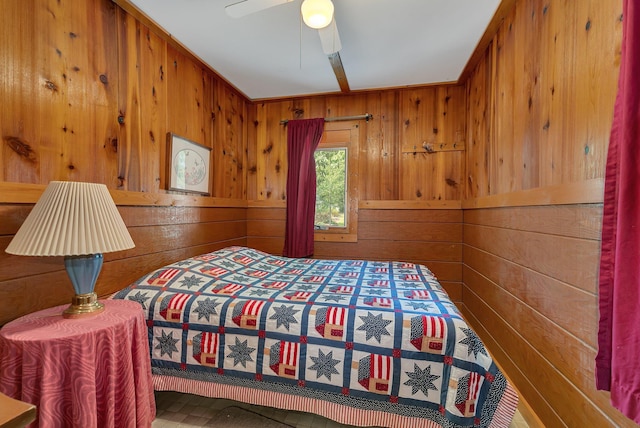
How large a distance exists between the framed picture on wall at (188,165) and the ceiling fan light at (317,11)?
4.62 ft

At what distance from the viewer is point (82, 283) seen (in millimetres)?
1245

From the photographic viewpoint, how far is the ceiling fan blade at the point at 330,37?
5.82 ft

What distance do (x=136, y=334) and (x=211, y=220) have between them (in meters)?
1.55

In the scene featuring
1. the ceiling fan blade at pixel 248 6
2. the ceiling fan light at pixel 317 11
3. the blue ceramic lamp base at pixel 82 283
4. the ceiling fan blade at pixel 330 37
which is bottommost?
the blue ceramic lamp base at pixel 82 283

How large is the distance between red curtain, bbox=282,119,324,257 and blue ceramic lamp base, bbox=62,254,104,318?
201cm

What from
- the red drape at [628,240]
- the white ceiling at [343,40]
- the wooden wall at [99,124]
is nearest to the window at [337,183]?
the white ceiling at [343,40]

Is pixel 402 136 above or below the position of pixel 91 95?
above

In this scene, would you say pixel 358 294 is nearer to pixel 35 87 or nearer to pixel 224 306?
pixel 224 306

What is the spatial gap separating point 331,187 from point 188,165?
59.9 inches

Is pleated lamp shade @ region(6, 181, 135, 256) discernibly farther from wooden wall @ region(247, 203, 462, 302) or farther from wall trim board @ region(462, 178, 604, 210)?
wooden wall @ region(247, 203, 462, 302)

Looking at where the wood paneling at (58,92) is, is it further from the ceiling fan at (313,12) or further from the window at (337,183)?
the window at (337,183)

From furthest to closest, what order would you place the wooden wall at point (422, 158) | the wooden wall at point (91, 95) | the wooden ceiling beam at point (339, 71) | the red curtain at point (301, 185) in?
the red curtain at point (301, 185) < the wooden ceiling beam at point (339, 71) < the wooden wall at point (91, 95) < the wooden wall at point (422, 158)

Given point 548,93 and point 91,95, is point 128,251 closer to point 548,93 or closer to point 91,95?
point 91,95

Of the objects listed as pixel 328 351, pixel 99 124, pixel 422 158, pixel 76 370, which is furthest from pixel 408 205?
pixel 76 370
